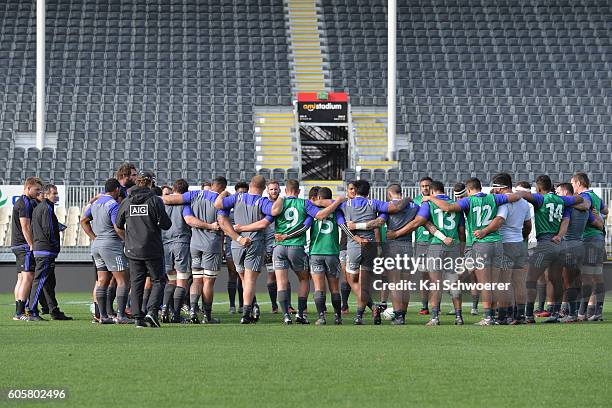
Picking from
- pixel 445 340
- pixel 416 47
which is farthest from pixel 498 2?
pixel 445 340

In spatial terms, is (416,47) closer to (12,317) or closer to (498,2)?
(498,2)

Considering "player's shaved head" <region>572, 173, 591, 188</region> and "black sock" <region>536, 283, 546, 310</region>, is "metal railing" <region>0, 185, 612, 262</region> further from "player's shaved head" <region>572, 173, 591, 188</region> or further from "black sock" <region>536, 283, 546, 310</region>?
"player's shaved head" <region>572, 173, 591, 188</region>

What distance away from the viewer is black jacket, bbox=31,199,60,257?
15.3m

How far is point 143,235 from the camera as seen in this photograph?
44.1 feet

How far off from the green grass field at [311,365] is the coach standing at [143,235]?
55 cm

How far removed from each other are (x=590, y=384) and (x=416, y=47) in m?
28.4

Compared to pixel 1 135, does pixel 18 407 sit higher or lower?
lower

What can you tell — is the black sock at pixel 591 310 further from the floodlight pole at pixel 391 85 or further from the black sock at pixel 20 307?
the floodlight pole at pixel 391 85

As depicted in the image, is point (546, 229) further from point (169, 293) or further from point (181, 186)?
point (169, 293)

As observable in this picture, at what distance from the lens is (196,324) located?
578 inches

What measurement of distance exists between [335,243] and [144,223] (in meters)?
2.58

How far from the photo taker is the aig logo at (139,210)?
13.4m

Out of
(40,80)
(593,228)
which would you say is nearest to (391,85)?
(40,80)

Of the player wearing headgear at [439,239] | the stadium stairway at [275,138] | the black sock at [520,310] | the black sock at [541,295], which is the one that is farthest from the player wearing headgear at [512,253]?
the stadium stairway at [275,138]
